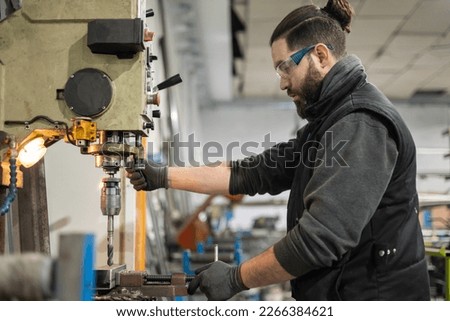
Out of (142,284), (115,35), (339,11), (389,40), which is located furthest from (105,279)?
(389,40)

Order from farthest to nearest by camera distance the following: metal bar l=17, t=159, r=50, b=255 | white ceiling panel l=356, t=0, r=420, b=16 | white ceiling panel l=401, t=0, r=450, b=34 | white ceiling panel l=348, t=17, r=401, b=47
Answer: white ceiling panel l=348, t=17, r=401, b=47, white ceiling panel l=356, t=0, r=420, b=16, white ceiling panel l=401, t=0, r=450, b=34, metal bar l=17, t=159, r=50, b=255

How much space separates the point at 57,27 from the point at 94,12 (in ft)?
0.32

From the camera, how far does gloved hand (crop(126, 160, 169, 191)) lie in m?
1.53

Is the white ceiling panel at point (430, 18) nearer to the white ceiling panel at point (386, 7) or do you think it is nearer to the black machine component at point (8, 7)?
the white ceiling panel at point (386, 7)

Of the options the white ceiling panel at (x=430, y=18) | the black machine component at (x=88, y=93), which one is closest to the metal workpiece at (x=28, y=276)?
the black machine component at (x=88, y=93)

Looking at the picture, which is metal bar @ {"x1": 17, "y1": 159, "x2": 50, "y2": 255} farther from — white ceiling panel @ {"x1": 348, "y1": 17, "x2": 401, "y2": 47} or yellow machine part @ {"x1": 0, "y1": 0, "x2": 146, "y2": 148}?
white ceiling panel @ {"x1": 348, "y1": 17, "x2": 401, "y2": 47}

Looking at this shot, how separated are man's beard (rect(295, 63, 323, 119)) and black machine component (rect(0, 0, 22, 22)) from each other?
0.75 metres

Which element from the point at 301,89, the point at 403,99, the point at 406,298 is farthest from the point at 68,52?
the point at 403,99

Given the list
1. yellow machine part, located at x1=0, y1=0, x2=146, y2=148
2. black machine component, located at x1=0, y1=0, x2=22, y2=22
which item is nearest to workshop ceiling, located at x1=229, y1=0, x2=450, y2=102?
yellow machine part, located at x1=0, y1=0, x2=146, y2=148

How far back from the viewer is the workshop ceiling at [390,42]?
383 centimetres
